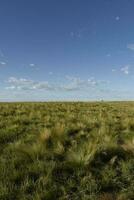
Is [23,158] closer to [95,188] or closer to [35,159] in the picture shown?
[35,159]

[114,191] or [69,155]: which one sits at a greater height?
[69,155]

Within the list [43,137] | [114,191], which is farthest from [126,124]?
[114,191]

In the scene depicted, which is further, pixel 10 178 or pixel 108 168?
pixel 108 168

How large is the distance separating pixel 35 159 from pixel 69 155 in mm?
825

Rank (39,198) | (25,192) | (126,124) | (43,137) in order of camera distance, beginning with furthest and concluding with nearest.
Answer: (126,124) → (43,137) → (25,192) → (39,198)

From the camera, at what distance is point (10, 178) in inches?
185

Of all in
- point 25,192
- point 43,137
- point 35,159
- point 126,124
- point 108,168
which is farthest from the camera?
point 126,124

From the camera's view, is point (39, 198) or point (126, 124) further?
point (126, 124)

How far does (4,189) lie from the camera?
4203 millimetres

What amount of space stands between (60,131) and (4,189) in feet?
15.3

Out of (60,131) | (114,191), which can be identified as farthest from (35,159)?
(60,131)

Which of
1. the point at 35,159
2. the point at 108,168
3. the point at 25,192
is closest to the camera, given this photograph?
the point at 25,192

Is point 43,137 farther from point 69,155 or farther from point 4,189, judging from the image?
point 4,189

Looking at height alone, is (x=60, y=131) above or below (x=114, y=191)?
above
